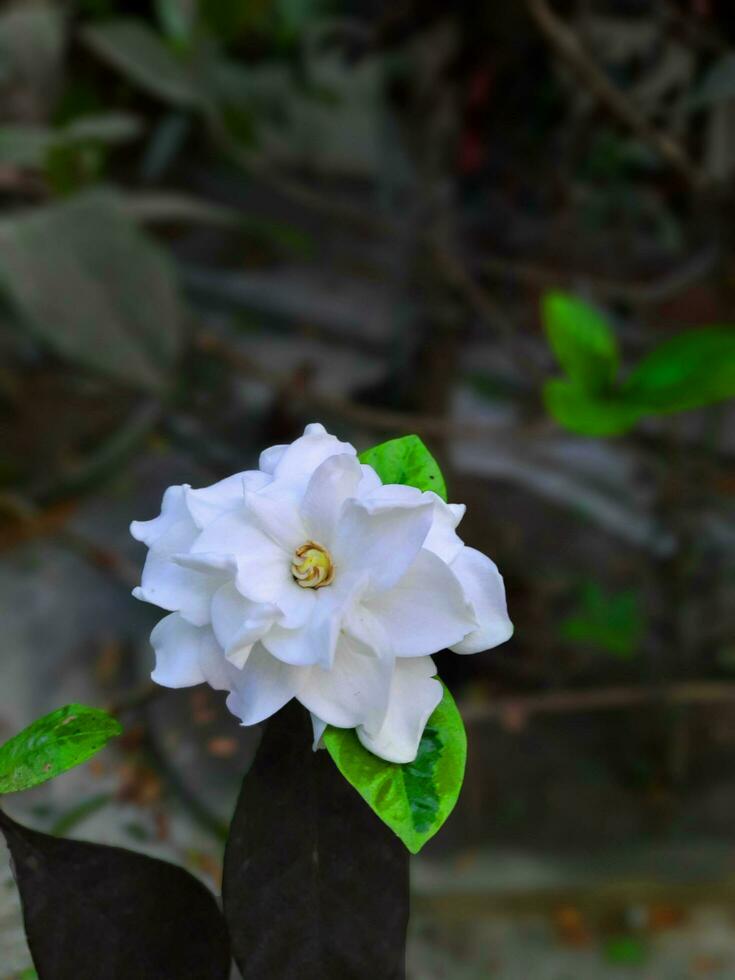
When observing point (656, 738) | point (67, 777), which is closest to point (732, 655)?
point (656, 738)

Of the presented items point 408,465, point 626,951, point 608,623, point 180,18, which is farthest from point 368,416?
point 180,18

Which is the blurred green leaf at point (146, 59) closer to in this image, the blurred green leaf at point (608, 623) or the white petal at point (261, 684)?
the blurred green leaf at point (608, 623)

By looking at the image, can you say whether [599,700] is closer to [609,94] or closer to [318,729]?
[609,94]

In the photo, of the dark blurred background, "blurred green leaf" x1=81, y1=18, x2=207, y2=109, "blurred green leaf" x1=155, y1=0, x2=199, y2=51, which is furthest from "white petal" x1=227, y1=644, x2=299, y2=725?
"blurred green leaf" x1=155, y1=0, x2=199, y2=51

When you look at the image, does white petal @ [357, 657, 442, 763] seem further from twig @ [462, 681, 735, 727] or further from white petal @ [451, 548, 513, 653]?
twig @ [462, 681, 735, 727]

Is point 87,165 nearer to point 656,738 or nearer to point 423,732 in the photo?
point 656,738
